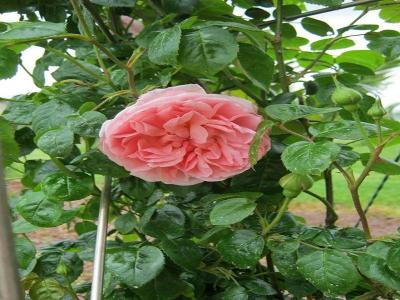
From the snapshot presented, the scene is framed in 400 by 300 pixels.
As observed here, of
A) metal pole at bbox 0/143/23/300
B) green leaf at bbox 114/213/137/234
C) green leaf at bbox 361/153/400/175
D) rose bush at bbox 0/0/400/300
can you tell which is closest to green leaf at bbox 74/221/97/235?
rose bush at bbox 0/0/400/300

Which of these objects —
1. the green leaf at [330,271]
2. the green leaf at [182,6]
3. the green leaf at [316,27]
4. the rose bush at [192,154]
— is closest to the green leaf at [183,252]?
the rose bush at [192,154]

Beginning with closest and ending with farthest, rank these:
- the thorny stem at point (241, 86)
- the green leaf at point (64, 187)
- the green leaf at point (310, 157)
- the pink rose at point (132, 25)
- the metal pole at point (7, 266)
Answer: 1. the metal pole at point (7, 266)
2. the green leaf at point (310, 157)
3. the green leaf at point (64, 187)
4. the thorny stem at point (241, 86)
5. the pink rose at point (132, 25)

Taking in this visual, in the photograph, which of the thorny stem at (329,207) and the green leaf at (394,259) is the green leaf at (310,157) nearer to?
the green leaf at (394,259)

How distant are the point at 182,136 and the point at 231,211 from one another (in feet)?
0.24

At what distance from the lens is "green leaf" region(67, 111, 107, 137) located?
468 mm

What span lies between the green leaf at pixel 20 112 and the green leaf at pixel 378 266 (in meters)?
0.32

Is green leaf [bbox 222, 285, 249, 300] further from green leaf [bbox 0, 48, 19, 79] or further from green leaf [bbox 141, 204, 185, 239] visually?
green leaf [bbox 0, 48, 19, 79]

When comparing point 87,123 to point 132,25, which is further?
point 132,25

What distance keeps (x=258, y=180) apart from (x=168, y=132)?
131mm

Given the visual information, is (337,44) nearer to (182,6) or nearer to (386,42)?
(386,42)

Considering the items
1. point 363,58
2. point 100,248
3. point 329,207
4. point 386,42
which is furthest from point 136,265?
point 363,58

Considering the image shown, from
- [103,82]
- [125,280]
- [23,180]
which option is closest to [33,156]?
[23,180]

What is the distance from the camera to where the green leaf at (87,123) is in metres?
0.47

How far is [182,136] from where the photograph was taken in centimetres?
47
